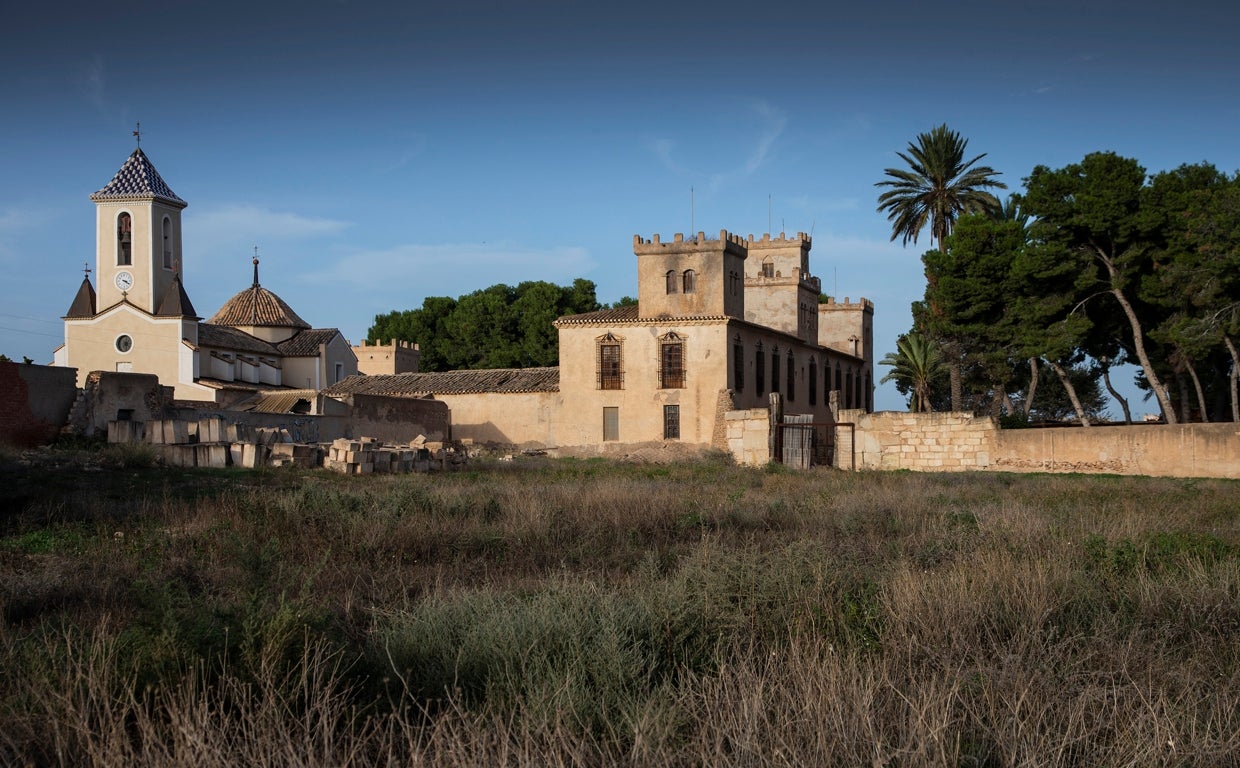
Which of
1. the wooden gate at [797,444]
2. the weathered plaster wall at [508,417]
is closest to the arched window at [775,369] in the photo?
the weathered plaster wall at [508,417]

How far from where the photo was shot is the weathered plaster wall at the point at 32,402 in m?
23.3

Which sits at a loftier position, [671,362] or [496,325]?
[496,325]

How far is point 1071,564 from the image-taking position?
8.87m

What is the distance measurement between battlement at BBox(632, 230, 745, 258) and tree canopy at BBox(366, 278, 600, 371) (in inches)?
790

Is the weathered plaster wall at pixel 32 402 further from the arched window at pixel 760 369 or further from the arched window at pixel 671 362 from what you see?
the arched window at pixel 760 369

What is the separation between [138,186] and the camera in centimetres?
4497

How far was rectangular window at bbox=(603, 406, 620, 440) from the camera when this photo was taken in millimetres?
36969

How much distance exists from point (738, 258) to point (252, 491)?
26472 mm

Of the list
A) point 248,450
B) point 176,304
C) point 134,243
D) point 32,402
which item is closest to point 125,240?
point 134,243

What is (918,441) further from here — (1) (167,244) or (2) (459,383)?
(1) (167,244)

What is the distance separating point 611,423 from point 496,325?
80.5 ft

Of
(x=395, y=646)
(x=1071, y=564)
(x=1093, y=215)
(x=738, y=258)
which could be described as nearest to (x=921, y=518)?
(x=1071, y=564)

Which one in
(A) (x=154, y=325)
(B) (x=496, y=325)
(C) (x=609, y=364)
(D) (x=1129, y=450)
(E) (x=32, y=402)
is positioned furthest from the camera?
(B) (x=496, y=325)

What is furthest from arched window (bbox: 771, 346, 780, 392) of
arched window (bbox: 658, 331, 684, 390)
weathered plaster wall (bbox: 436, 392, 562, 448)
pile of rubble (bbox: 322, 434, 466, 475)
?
pile of rubble (bbox: 322, 434, 466, 475)
